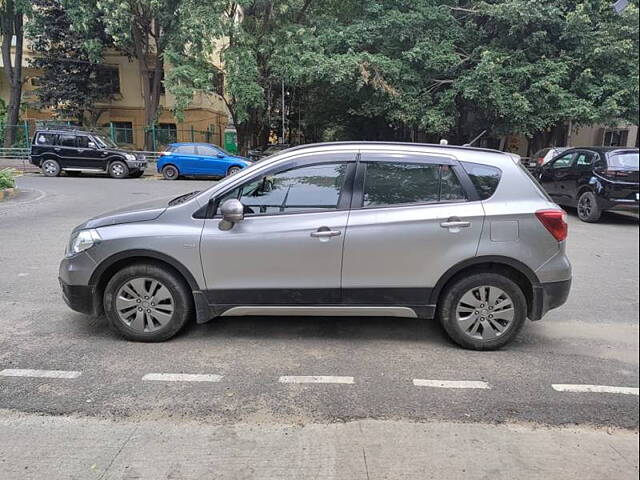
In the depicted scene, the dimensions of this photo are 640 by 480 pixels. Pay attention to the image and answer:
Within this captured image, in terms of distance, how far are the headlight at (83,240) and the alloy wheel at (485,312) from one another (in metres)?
3.06

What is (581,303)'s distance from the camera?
5.30 m

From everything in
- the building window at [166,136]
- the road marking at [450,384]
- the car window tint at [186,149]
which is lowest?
the road marking at [450,384]

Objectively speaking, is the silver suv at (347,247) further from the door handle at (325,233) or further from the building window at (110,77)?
the building window at (110,77)

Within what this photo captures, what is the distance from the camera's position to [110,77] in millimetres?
27891

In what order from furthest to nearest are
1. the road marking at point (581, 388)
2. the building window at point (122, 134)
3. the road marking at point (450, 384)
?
the building window at point (122, 134) → the road marking at point (450, 384) → the road marking at point (581, 388)

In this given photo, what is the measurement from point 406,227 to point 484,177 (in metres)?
0.79

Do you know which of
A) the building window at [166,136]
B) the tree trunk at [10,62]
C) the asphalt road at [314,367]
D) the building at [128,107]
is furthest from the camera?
the building at [128,107]

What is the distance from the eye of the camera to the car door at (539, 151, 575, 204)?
398 inches

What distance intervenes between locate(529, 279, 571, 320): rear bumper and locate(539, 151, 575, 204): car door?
22.9 ft

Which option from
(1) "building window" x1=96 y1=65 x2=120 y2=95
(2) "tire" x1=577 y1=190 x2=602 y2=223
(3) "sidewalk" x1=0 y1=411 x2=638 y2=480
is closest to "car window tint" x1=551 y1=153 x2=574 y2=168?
(2) "tire" x1=577 y1=190 x2=602 y2=223

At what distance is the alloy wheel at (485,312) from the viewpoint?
156 inches

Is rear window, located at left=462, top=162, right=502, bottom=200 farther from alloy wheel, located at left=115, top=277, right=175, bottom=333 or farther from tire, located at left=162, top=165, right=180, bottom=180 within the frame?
tire, located at left=162, top=165, right=180, bottom=180

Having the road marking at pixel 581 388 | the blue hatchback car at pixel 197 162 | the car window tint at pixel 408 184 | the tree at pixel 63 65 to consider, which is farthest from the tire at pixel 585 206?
the tree at pixel 63 65

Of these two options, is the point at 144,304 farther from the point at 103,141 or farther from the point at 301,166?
the point at 103,141
